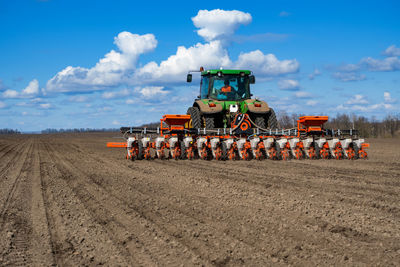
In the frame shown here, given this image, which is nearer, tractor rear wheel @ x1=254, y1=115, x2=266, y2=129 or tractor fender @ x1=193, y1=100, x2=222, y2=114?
tractor fender @ x1=193, y1=100, x2=222, y2=114

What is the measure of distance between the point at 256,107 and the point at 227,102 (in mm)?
969

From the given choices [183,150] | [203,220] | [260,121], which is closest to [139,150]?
[183,150]

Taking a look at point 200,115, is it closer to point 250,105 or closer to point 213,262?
point 250,105

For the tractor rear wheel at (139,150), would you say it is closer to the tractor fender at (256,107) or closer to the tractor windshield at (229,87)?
the tractor windshield at (229,87)

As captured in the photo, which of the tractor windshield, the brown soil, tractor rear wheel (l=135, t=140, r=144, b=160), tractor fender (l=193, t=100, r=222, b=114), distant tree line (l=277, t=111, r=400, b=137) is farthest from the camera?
distant tree line (l=277, t=111, r=400, b=137)

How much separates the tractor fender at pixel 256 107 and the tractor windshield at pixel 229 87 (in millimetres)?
458

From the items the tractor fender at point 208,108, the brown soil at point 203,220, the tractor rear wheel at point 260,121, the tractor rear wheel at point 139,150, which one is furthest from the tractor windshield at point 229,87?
the brown soil at point 203,220

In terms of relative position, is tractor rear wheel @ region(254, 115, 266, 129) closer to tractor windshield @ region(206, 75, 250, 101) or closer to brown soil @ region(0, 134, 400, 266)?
tractor windshield @ region(206, 75, 250, 101)

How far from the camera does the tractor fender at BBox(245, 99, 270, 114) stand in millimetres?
13078

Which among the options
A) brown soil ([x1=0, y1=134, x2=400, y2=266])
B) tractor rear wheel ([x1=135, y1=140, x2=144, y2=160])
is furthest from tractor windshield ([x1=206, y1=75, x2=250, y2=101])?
brown soil ([x1=0, y1=134, x2=400, y2=266])

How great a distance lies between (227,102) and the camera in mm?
13531

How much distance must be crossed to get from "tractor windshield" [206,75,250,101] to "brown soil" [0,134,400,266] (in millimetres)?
5799

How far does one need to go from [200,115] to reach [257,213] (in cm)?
861

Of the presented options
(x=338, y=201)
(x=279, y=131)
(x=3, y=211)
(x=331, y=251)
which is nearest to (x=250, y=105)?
(x=279, y=131)
